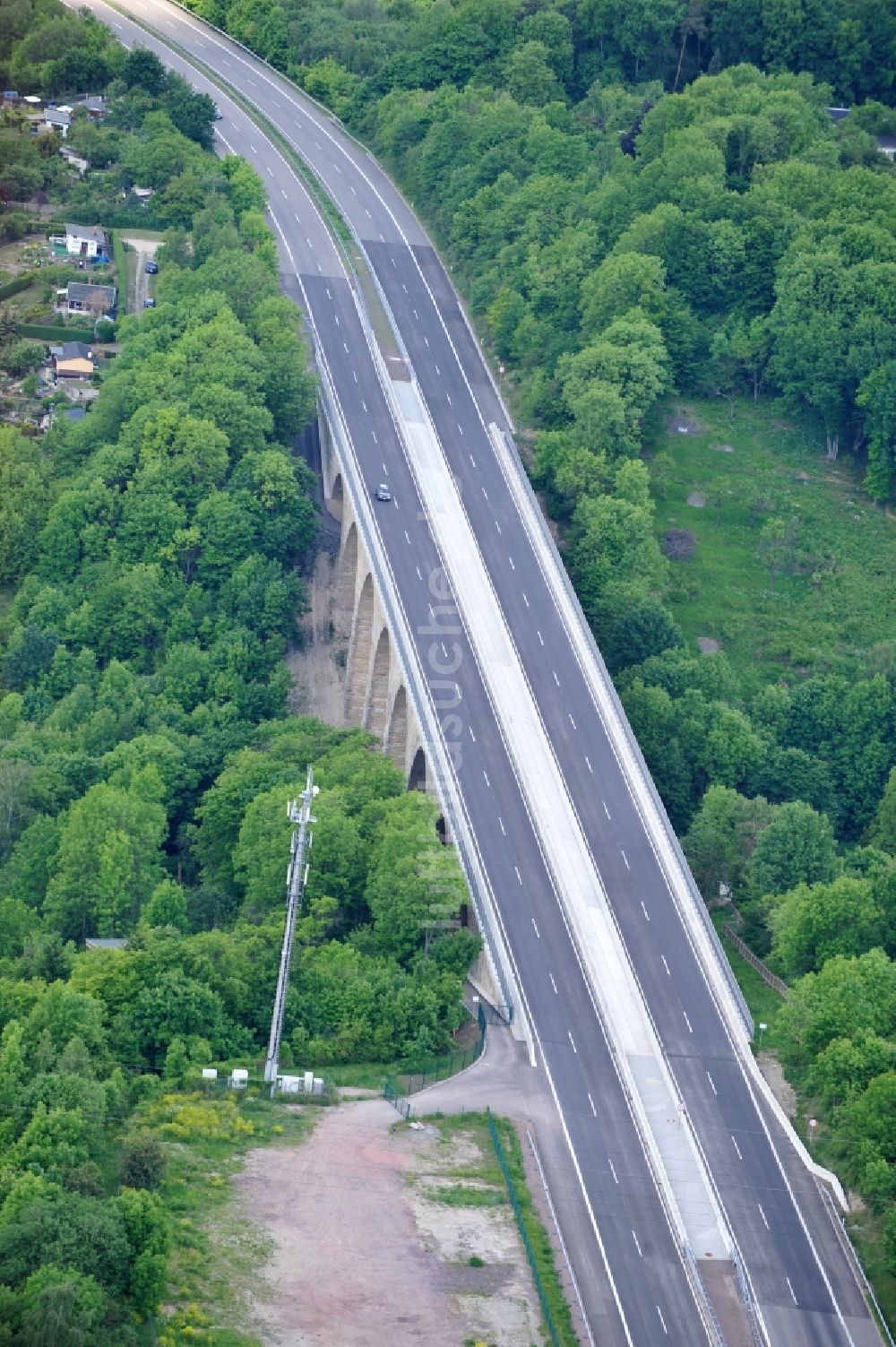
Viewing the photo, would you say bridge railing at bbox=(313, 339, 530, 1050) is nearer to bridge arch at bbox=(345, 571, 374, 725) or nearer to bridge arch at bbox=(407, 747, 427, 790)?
bridge arch at bbox=(407, 747, 427, 790)

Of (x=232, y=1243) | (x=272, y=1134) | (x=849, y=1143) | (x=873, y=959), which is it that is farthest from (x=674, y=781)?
(x=232, y=1243)

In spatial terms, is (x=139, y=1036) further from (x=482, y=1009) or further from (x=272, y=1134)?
(x=482, y=1009)

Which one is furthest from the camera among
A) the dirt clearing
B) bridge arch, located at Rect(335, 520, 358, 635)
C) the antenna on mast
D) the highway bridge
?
bridge arch, located at Rect(335, 520, 358, 635)

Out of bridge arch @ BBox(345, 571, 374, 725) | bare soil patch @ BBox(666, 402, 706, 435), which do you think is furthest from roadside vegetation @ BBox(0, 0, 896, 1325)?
bridge arch @ BBox(345, 571, 374, 725)

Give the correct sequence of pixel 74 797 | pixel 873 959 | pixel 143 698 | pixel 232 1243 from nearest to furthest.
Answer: pixel 232 1243 < pixel 873 959 < pixel 74 797 < pixel 143 698

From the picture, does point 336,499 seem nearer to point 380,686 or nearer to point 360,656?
point 360,656

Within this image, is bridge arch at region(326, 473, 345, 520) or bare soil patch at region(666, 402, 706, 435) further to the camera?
bare soil patch at region(666, 402, 706, 435)
